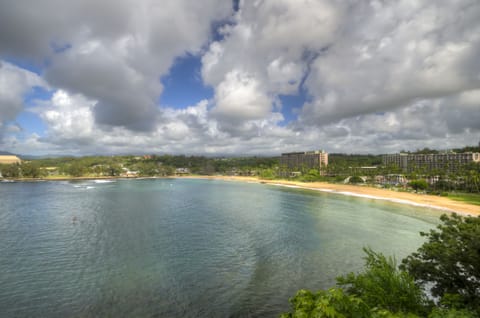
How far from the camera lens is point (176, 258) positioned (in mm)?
23719

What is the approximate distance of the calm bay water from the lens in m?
15.9

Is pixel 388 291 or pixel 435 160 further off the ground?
pixel 435 160

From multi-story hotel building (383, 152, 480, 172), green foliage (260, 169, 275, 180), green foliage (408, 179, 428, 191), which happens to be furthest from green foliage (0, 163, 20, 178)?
multi-story hotel building (383, 152, 480, 172)

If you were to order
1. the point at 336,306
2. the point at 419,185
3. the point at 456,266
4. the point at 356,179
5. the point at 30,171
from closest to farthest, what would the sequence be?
the point at 336,306, the point at 456,266, the point at 419,185, the point at 356,179, the point at 30,171

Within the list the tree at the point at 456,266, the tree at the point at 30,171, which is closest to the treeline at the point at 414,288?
the tree at the point at 456,266

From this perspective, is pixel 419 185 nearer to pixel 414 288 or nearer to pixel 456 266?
→ pixel 456 266

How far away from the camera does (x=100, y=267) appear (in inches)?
834

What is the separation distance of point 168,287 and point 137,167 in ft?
596

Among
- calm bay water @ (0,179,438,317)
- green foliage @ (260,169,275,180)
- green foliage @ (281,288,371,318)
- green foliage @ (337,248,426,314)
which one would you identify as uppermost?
green foliage @ (281,288,371,318)

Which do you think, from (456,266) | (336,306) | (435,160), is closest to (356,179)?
(435,160)

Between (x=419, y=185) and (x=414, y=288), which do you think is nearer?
(x=414, y=288)

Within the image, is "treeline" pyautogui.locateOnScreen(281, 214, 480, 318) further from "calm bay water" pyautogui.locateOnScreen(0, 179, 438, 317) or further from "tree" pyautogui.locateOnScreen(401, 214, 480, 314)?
"calm bay water" pyautogui.locateOnScreen(0, 179, 438, 317)

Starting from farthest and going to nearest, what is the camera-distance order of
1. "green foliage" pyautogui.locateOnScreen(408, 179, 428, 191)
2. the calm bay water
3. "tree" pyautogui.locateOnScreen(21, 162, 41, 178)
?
"tree" pyautogui.locateOnScreen(21, 162, 41, 178)
"green foliage" pyautogui.locateOnScreen(408, 179, 428, 191)
the calm bay water

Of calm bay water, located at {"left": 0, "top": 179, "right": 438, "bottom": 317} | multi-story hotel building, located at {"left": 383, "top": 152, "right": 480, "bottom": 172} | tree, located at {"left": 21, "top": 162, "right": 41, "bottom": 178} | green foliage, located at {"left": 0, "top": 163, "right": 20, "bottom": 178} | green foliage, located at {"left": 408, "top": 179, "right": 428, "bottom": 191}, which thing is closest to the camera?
calm bay water, located at {"left": 0, "top": 179, "right": 438, "bottom": 317}
